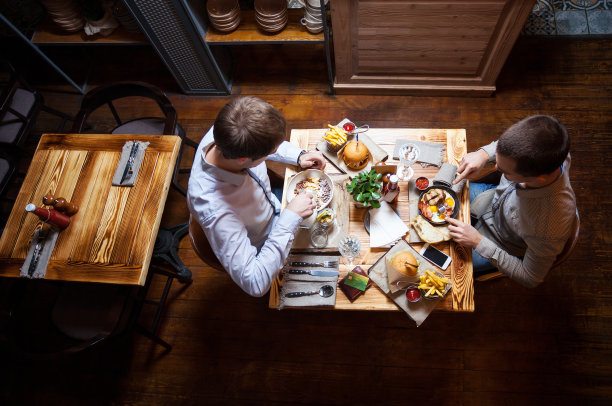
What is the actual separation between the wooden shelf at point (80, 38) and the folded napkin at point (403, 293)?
9.23ft

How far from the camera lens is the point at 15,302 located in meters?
1.90

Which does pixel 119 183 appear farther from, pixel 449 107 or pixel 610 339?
pixel 610 339

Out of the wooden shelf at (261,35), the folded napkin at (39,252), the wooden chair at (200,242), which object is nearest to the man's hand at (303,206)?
the wooden chair at (200,242)

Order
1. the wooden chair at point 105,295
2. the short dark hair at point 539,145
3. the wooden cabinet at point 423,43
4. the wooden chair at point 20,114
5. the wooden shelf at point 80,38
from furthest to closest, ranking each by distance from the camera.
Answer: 1. the wooden shelf at point 80,38
2. the wooden chair at point 20,114
3. the wooden cabinet at point 423,43
4. the wooden chair at point 105,295
5. the short dark hair at point 539,145

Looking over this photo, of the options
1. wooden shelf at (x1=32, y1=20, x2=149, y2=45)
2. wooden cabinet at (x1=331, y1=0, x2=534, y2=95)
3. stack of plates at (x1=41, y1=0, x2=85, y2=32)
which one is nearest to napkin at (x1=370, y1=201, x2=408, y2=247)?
wooden cabinet at (x1=331, y1=0, x2=534, y2=95)

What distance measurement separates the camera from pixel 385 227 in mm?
1756

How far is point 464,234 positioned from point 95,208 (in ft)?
6.70

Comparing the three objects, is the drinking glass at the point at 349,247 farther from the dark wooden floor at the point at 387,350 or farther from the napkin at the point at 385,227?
the dark wooden floor at the point at 387,350

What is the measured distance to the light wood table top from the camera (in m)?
1.94

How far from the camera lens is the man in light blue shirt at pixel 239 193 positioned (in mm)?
1372

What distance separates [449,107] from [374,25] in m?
1.03

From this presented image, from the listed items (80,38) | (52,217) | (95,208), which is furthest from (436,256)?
(80,38)

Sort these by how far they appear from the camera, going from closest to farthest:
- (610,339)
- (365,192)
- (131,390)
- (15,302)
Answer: (365,192), (15,302), (610,339), (131,390)

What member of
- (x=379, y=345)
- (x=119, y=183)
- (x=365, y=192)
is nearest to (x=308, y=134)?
(x=365, y=192)
